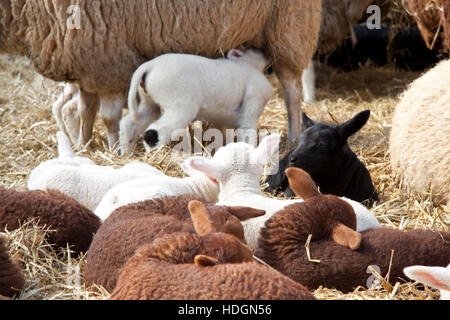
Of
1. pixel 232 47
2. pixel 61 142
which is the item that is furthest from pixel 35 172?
pixel 232 47

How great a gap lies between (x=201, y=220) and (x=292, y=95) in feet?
11.0

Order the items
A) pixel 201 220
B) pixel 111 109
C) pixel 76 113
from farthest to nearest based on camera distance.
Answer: pixel 76 113
pixel 111 109
pixel 201 220

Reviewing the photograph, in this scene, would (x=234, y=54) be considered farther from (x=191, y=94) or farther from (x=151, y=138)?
(x=151, y=138)

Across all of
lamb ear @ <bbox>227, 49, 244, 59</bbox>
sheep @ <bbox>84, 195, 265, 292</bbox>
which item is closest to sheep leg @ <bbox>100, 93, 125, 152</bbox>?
lamb ear @ <bbox>227, 49, 244, 59</bbox>

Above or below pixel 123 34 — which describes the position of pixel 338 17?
below

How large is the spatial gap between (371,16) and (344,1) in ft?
3.26

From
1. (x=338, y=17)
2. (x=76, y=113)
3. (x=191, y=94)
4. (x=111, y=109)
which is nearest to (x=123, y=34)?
(x=111, y=109)

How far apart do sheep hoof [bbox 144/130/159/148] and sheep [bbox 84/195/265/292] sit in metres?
1.92

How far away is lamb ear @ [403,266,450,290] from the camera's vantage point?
1918 millimetres

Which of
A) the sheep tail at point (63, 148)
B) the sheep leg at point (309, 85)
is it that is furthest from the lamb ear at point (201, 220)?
the sheep leg at point (309, 85)

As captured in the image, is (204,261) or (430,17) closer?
(204,261)

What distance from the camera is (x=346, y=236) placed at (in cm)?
231

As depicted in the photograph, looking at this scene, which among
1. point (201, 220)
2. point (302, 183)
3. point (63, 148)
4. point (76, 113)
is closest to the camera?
point (201, 220)

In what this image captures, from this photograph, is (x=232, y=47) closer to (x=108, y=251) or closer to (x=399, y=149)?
(x=399, y=149)
